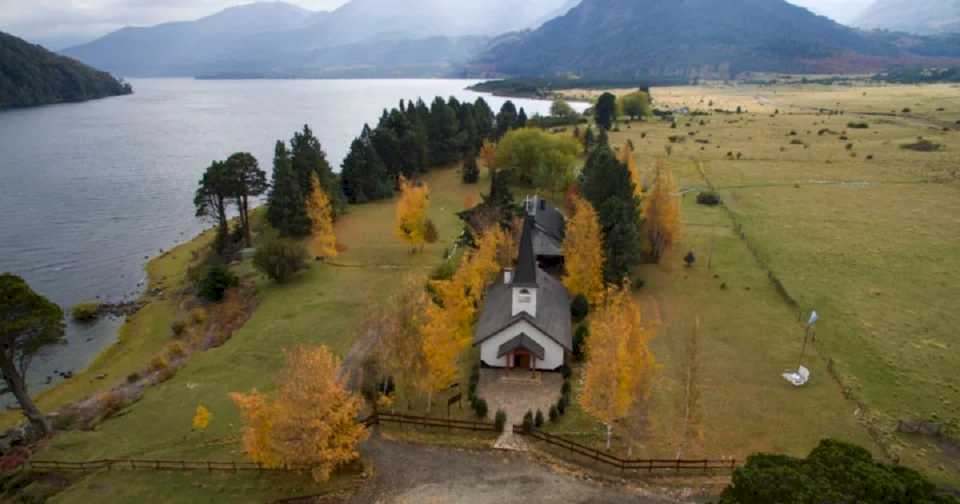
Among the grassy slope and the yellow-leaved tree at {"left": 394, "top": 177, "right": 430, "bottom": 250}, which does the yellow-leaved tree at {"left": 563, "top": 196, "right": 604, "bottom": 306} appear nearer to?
the grassy slope

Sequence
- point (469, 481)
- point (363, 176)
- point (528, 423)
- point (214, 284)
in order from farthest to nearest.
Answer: point (363, 176), point (214, 284), point (528, 423), point (469, 481)

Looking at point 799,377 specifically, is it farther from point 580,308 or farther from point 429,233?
point 429,233

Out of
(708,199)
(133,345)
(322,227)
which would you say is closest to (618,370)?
(322,227)

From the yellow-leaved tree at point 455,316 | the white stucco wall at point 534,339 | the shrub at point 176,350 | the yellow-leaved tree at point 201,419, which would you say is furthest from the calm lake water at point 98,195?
the white stucco wall at point 534,339

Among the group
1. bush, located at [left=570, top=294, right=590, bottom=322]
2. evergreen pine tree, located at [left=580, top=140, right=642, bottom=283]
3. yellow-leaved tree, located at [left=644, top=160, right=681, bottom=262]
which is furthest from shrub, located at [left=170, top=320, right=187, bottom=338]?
yellow-leaved tree, located at [left=644, top=160, right=681, bottom=262]

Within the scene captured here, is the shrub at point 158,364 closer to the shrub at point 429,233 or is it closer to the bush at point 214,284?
the bush at point 214,284

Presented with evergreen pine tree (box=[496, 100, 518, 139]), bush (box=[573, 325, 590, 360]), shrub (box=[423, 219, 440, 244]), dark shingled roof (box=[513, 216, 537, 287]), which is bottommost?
bush (box=[573, 325, 590, 360])
